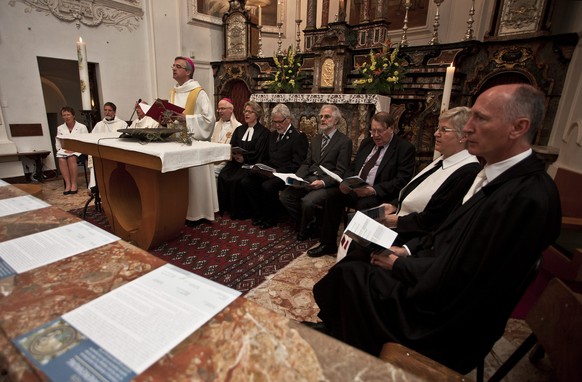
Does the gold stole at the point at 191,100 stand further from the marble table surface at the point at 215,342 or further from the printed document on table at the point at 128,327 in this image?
the printed document on table at the point at 128,327

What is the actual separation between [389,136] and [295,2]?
8.22 meters

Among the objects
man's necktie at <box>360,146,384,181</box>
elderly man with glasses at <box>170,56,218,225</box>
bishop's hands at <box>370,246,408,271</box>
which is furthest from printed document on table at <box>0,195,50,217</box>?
man's necktie at <box>360,146,384,181</box>

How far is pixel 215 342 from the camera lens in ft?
2.34

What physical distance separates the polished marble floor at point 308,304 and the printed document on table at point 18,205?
5.11ft

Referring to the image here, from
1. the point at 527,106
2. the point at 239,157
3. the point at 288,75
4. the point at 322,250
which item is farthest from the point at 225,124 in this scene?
the point at 527,106

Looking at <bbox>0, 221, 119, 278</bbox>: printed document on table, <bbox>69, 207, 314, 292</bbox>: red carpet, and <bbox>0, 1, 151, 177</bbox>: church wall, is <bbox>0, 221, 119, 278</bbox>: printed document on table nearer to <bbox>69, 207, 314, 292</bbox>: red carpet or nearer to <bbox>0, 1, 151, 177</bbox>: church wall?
<bbox>69, 207, 314, 292</bbox>: red carpet

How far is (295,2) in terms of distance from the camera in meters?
9.35

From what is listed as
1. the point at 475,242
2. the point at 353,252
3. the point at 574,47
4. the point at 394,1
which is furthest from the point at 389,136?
the point at 394,1

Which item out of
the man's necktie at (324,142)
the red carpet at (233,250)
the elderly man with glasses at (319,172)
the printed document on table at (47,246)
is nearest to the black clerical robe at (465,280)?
the printed document on table at (47,246)

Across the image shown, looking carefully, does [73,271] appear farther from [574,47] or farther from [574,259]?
[574,47]

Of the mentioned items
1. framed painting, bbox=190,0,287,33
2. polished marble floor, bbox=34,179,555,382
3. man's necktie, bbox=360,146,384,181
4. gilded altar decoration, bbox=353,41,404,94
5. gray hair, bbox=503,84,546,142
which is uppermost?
framed painting, bbox=190,0,287,33

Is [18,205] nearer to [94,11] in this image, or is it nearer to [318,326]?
[318,326]

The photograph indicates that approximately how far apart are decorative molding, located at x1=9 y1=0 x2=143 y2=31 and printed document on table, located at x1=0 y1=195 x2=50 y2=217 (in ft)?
20.3

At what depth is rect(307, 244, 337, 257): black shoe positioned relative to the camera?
3.28 meters
